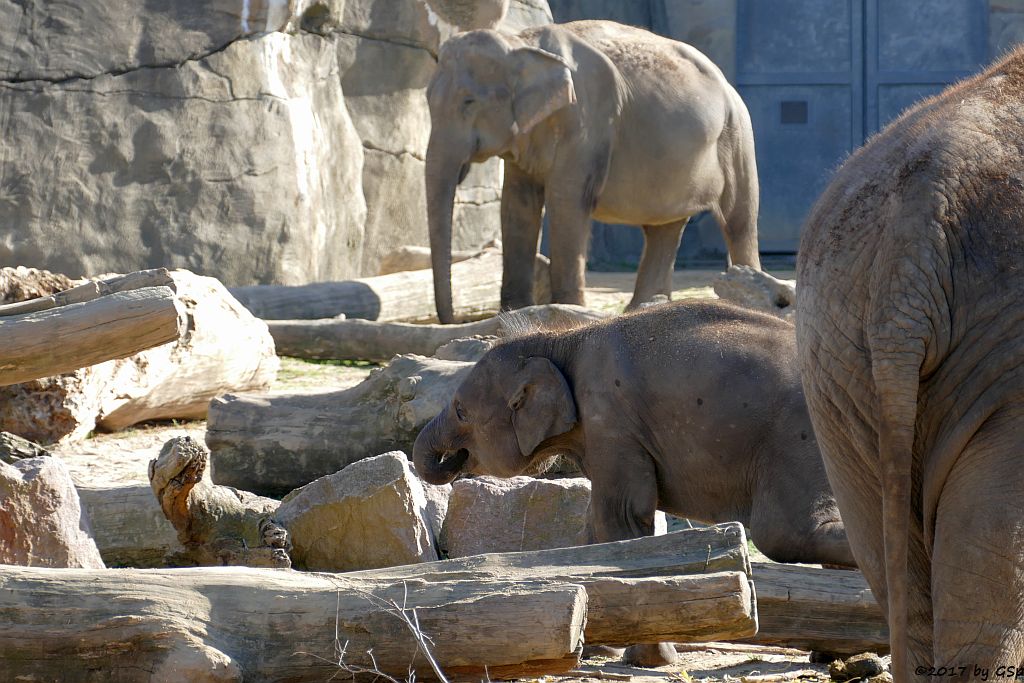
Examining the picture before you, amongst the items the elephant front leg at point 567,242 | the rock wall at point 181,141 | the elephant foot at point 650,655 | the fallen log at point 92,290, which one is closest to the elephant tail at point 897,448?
the elephant foot at point 650,655

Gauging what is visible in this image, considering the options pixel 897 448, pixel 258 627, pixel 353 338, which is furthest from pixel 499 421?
pixel 353 338

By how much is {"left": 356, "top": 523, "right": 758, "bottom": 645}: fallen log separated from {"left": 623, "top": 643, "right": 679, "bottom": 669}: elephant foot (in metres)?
0.93

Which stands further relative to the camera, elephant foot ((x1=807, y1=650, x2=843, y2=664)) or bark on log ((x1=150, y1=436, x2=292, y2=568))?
bark on log ((x1=150, y1=436, x2=292, y2=568))

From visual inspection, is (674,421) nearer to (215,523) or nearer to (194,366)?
(215,523)

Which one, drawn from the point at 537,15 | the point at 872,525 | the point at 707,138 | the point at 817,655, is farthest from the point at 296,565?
the point at 537,15

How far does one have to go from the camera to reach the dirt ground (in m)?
3.65

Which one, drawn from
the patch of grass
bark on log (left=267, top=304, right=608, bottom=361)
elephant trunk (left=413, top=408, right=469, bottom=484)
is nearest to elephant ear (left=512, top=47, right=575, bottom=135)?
bark on log (left=267, top=304, right=608, bottom=361)

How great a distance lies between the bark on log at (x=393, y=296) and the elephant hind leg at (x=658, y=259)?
29.4 inches

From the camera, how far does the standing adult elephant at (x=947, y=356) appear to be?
226 cm

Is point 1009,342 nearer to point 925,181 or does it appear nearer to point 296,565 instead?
point 925,181

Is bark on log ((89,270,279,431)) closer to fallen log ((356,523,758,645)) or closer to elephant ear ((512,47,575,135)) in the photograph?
elephant ear ((512,47,575,135))

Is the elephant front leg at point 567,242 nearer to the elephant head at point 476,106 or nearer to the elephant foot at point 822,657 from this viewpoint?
the elephant head at point 476,106

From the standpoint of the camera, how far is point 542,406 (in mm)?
4137

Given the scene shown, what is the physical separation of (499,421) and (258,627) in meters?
1.57
